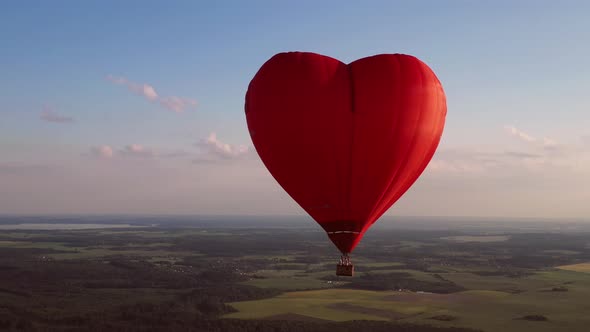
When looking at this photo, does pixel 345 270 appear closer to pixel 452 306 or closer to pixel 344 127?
pixel 344 127

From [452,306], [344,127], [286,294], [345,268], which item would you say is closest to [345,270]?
[345,268]

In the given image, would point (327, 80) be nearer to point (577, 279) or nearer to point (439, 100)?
point (439, 100)

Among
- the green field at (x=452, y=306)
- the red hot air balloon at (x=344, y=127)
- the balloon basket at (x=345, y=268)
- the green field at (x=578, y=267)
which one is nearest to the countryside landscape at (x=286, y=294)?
the green field at (x=452, y=306)

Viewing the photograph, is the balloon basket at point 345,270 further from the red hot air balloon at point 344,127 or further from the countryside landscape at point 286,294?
the countryside landscape at point 286,294

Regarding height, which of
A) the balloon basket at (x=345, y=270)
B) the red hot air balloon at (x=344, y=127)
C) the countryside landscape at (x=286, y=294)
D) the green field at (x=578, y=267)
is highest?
the red hot air balloon at (x=344, y=127)

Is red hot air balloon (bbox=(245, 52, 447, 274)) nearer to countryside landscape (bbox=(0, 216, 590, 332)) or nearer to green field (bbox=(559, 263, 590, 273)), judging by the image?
countryside landscape (bbox=(0, 216, 590, 332))

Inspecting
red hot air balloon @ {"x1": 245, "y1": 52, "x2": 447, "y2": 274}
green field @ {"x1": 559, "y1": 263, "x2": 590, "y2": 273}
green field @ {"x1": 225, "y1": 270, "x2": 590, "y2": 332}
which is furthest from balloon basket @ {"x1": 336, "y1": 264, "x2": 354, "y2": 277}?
green field @ {"x1": 559, "y1": 263, "x2": 590, "y2": 273}

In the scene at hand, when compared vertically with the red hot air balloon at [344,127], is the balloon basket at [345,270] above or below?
below

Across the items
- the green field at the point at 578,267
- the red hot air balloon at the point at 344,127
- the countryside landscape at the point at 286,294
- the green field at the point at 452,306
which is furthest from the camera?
the green field at the point at 578,267

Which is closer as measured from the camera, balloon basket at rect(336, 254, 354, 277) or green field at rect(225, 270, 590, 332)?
balloon basket at rect(336, 254, 354, 277)

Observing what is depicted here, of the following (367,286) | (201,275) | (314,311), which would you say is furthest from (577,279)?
(201,275)
